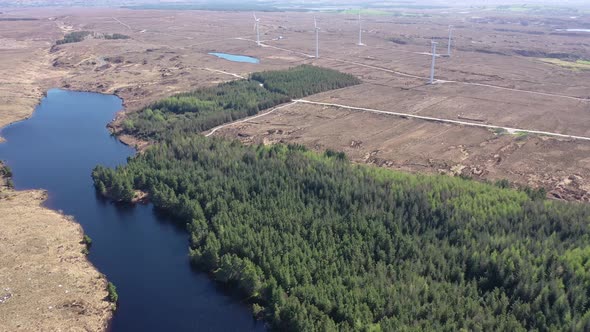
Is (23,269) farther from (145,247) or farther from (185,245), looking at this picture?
(185,245)

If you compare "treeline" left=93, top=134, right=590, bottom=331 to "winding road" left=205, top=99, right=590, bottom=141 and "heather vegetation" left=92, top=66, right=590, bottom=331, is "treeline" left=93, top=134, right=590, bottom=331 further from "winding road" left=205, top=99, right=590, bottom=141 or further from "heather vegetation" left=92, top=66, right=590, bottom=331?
"winding road" left=205, top=99, right=590, bottom=141

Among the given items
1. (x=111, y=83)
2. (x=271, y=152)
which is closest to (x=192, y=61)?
(x=111, y=83)

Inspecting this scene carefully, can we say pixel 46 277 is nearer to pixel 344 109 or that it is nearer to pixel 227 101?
pixel 227 101

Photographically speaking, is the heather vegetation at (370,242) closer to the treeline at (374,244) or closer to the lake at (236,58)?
the treeline at (374,244)

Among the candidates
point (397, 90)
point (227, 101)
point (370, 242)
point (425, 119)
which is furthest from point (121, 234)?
point (397, 90)

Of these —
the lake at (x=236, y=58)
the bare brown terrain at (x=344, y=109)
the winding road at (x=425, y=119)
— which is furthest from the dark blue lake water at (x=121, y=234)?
the lake at (x=236, y=58)
